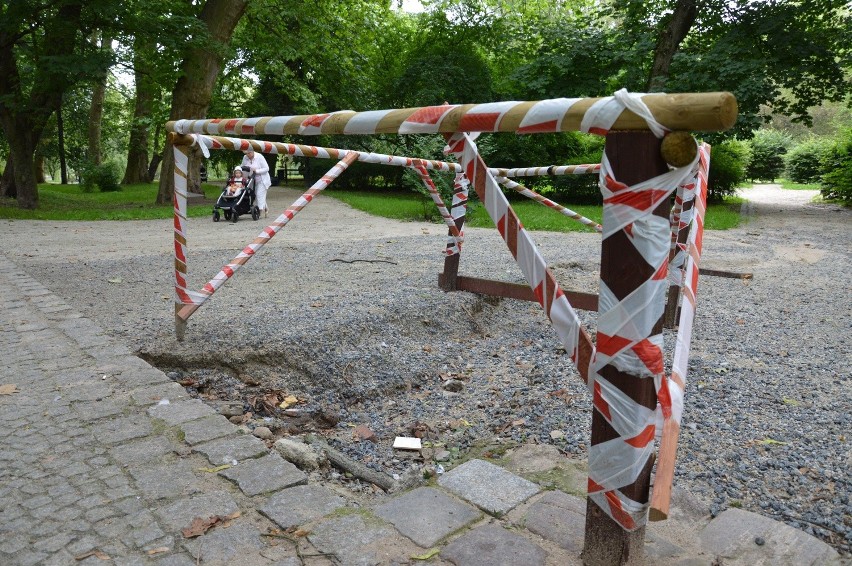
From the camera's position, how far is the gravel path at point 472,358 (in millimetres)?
2516

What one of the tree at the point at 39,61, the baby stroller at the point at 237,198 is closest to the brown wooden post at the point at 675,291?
the baby stroller at the point at 237,198

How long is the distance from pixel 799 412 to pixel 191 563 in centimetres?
276

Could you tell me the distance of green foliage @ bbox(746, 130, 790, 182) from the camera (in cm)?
3666

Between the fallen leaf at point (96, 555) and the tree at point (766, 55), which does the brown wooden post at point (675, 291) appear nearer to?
the fallen leaf at point (96, 555)

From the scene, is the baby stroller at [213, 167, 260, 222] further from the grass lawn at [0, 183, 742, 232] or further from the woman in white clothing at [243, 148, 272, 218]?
the grass lawn at [0, 183, 742, 232]

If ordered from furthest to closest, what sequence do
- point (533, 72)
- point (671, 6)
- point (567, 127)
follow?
point (533, 72)
point (671, 6)
point (567, 127)

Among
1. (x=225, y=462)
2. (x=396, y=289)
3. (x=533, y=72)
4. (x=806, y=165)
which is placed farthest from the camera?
(x=806, y=165)

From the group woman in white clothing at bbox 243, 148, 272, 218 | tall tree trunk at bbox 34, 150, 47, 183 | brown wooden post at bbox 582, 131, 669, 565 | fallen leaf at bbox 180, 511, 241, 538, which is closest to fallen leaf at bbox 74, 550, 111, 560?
fallen leaf at bbox 180, 511, 241, 538

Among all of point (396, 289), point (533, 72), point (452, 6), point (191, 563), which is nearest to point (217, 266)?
point (396, 289)

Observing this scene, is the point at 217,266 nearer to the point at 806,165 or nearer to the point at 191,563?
the point at 191,563

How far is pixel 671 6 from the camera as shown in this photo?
55.0 ft

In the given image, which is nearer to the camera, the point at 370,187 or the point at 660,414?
the point at 660,414

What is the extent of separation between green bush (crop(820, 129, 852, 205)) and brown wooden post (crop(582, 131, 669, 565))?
2072 centimetres

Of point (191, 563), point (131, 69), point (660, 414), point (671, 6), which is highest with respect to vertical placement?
point (671, 6)
